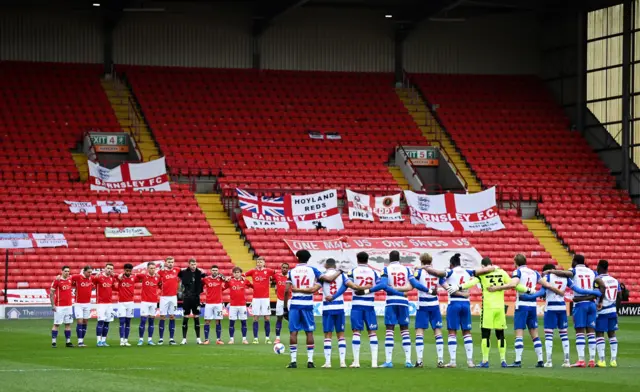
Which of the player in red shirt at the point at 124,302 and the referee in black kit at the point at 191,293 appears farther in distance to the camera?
the referee in black kit at the point at 191,293

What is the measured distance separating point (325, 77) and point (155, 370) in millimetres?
36220

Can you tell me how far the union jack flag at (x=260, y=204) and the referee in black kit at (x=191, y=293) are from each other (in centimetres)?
1680

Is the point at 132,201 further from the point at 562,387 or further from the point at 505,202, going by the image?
the point at 562,387

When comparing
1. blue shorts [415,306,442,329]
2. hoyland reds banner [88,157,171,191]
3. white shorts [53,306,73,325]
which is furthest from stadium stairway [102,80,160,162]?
blue shorts [415,306,442,329]

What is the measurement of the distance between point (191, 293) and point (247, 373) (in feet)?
28.0

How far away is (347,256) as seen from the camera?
4550 centimetres

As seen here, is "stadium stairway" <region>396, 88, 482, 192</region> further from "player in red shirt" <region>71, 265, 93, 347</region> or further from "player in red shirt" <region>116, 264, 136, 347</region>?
"player in red shirt" <region>71, 265, 93, 347</region>

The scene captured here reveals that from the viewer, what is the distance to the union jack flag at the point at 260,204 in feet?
155

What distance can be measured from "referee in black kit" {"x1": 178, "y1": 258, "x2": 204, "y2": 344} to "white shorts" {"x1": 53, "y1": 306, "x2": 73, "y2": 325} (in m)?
2.69

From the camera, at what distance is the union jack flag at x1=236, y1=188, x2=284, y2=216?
47188 mm

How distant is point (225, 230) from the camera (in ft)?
153

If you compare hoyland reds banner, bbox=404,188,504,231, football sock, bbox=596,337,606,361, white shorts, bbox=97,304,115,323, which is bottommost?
football sock, bbox=596,337,606,361

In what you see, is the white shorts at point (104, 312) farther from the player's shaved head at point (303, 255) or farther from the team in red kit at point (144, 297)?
the player's shaved head at point (303, 255)

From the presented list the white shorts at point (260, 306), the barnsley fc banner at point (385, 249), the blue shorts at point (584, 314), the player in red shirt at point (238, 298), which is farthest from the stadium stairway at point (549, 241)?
the blue shorts at point (584, 314)
